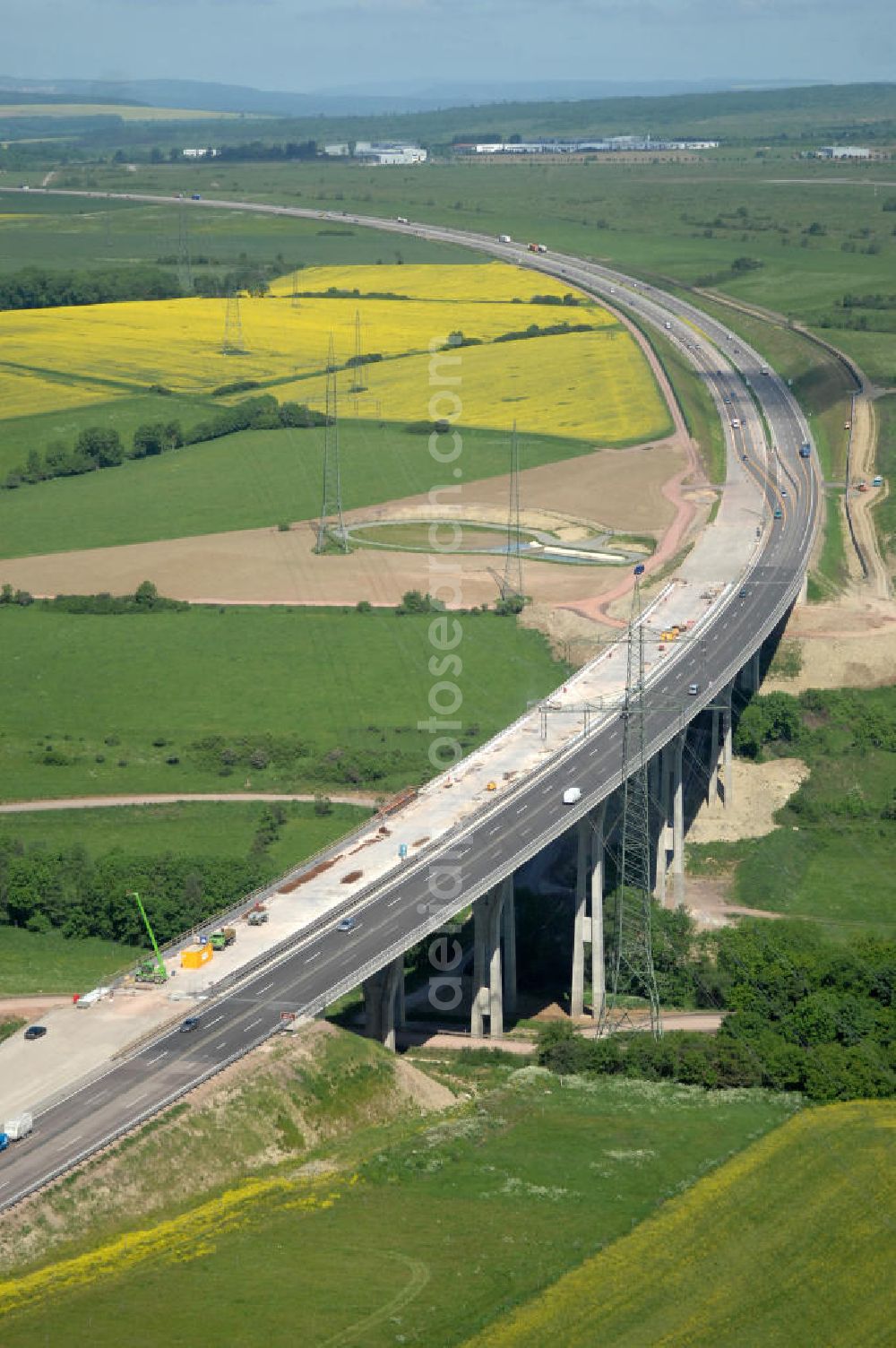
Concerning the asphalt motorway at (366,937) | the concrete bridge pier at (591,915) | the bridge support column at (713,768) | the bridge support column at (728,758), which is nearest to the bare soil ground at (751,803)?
the bridge support column at (728,758)

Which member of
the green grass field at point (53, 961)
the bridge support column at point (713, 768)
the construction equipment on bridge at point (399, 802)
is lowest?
the green grass field at point (53, 961)

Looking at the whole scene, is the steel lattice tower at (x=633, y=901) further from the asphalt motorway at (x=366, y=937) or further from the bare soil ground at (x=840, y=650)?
the bare soil ground at (x=840, y=650)

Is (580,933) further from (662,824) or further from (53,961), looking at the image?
(53,961)

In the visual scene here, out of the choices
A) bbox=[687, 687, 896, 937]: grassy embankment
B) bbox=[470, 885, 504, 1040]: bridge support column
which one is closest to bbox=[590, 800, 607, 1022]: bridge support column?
bbox=[470, 885, 504, 1040]: bridge support column

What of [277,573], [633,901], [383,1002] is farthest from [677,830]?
[277,573]

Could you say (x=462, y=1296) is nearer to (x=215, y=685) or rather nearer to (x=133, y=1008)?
(x=133, y=1008)

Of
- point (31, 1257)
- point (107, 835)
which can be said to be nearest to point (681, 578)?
point (107, 835)
